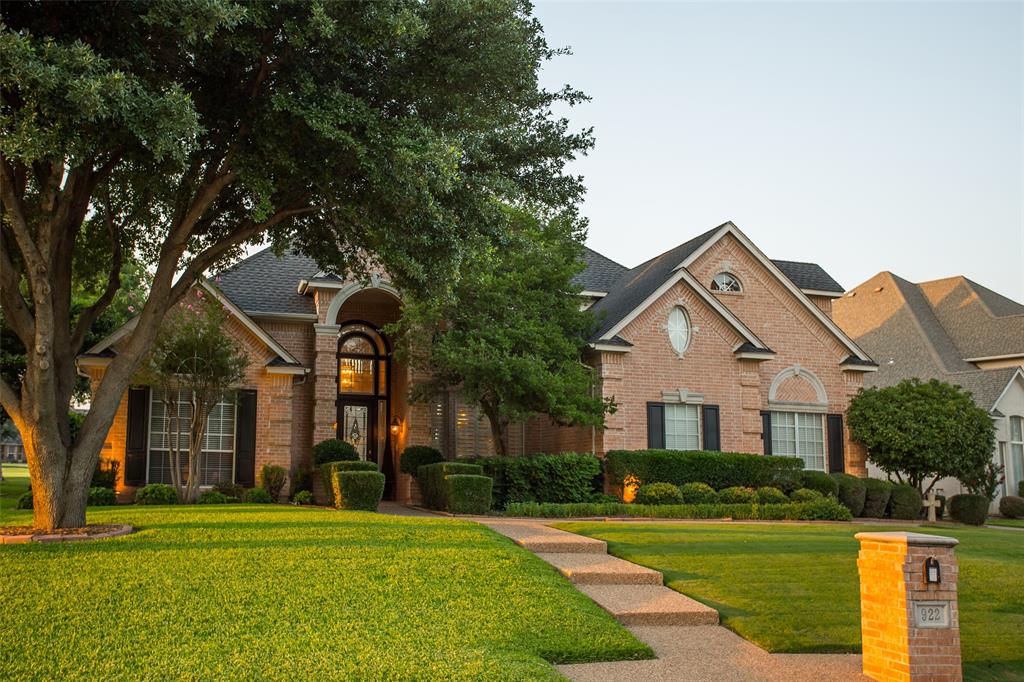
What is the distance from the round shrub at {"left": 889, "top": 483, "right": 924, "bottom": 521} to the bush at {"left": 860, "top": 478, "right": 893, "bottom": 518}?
0.19 metres

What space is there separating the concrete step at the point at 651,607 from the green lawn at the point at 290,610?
27 centimetres

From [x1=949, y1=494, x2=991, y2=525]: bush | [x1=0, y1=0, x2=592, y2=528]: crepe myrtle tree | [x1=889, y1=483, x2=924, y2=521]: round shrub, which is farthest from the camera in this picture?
[x1=889, y1=483, x2=924, y2=521]: round shrub

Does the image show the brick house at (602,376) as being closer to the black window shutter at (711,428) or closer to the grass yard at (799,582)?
the black window shutter at (711,428)

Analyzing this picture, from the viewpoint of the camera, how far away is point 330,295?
2414 cm

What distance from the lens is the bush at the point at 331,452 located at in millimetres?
22359

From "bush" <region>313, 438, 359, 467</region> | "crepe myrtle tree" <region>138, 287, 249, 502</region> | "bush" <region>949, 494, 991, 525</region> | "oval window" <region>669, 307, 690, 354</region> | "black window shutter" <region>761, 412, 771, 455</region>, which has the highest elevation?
"oval window" <region>669, 307, 690, 354</region>

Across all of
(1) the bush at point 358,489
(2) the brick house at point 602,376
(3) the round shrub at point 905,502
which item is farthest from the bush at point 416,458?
(3) the round shrub at point 905,502

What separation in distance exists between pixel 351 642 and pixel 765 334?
21.6 metres

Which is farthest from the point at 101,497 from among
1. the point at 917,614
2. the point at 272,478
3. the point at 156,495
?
the point at 917,614

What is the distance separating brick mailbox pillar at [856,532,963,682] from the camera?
25.3 ft

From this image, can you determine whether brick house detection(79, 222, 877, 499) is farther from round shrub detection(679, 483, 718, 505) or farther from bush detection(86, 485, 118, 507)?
round shrub detection(679, 483, 718, 505)

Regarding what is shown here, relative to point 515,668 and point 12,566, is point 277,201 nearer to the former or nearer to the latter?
→ point 12,566

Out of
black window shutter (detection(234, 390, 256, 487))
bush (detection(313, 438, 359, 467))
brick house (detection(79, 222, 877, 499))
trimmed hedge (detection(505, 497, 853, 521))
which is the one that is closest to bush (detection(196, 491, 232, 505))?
black window shutter (detection(234, 390, 256, 487))

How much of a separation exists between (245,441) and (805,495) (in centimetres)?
1401
